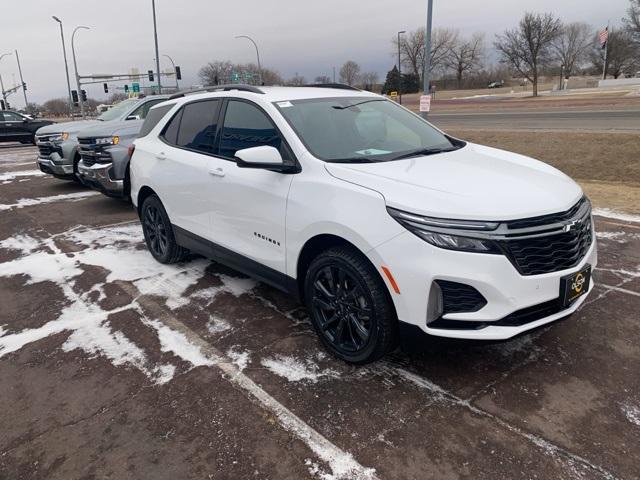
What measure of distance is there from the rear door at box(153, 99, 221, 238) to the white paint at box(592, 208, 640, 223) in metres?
5.61

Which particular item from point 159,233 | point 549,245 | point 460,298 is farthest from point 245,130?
point 549,245

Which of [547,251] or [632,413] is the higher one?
[547,251]

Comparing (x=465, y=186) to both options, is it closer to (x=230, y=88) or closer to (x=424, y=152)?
(x=424, y=152)

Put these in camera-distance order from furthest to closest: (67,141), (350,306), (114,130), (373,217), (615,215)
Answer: (67,141), (114,130), (615,215), (350,306), (373,217)

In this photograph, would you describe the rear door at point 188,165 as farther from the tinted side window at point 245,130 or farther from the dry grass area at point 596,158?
the dry grass area at point 596,158

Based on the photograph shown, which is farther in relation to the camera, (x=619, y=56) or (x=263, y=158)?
(x=619, y=56)

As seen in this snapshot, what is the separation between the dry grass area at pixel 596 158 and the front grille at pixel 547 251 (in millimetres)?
5067

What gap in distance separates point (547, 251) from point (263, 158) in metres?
1.91

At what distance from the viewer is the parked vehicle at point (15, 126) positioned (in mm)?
22312

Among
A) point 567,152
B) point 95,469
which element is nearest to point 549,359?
point 95,469

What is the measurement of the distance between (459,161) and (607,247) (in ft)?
10.3

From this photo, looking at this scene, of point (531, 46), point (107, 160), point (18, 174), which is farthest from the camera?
point (531, 46)

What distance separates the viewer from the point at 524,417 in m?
2.80

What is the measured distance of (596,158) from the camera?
37.8 ft
